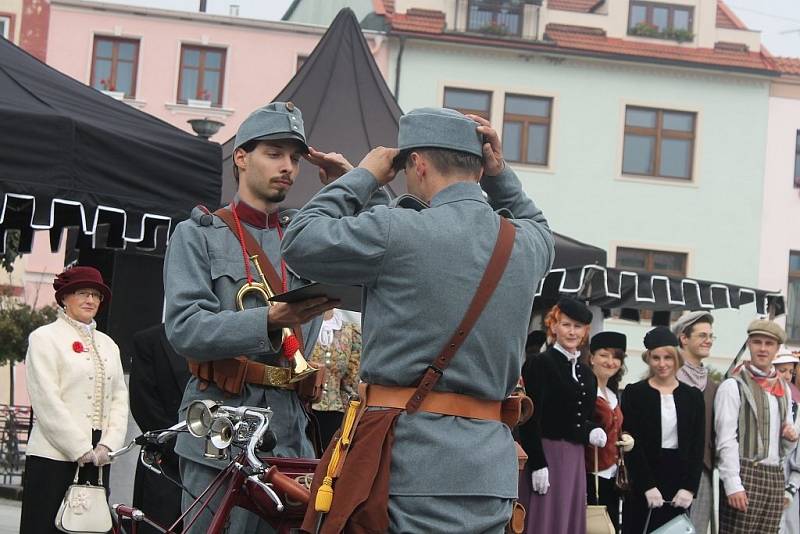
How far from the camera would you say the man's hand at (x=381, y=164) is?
4438mm

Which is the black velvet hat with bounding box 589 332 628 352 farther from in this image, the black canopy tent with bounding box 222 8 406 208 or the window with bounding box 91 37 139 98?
the window with bounding box 91 37 139 98

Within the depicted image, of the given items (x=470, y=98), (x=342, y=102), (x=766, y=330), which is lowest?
(x=766, y=330)

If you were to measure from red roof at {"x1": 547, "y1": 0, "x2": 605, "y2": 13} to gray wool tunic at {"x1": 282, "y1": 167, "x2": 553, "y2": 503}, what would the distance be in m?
36.3

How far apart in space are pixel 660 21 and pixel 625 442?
1188 inches

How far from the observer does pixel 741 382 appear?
1106cm

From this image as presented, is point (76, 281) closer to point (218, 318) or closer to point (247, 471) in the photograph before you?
point (218, 318)

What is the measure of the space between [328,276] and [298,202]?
704 cm

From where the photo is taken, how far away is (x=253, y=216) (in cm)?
533

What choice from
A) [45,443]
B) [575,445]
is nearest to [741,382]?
[575,445]

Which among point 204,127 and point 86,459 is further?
point 204,127

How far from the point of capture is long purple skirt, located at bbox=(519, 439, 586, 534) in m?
9.45

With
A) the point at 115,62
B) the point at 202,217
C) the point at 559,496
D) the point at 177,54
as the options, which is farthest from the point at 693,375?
the point at 115,62

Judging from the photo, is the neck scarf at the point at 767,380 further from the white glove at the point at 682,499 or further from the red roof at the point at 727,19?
the red roof at the point at 727,19

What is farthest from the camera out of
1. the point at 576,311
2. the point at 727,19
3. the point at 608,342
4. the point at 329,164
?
the point at 727,19
